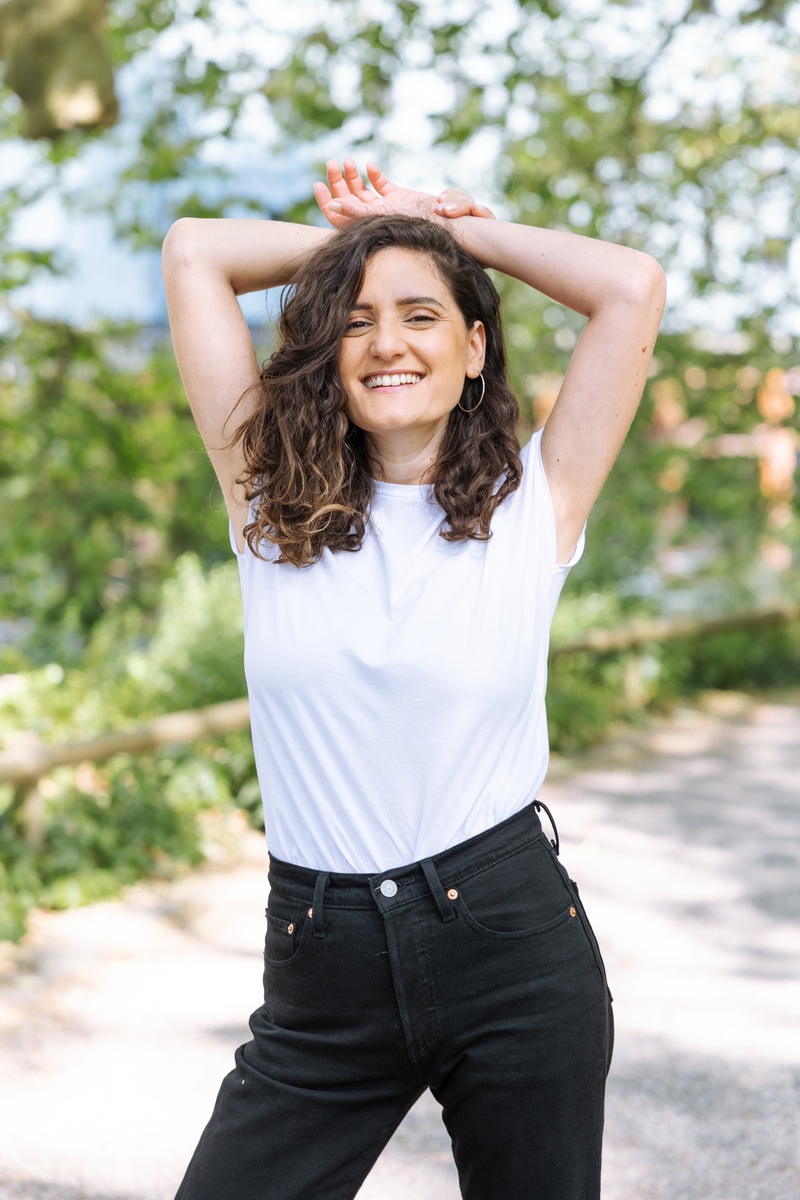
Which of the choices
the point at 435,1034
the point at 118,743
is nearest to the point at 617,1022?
the point at 118,743

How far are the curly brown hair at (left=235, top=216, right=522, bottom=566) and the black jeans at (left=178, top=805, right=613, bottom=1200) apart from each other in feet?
1.61

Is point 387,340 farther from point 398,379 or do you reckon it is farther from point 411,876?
point 411,876

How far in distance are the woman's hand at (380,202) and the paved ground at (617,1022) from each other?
2.39 m

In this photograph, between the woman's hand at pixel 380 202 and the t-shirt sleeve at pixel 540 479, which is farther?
the woman's hand at pixel 380 202

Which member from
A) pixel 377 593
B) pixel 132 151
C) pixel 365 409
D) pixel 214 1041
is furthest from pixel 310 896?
pixel 132 151

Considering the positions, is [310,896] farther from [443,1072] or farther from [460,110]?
[460,110]

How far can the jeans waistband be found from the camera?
69.3 inches

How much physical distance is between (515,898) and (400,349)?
2.74ft

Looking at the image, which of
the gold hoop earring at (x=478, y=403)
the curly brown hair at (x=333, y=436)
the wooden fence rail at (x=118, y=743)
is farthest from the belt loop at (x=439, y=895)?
the wooden fence rail at (x=118, y=743)

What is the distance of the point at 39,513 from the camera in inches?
332

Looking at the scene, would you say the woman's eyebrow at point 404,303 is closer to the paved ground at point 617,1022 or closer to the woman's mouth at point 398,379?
the woman's mouth at point 398,379

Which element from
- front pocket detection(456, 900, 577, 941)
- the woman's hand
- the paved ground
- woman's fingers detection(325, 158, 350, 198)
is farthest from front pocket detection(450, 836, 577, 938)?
the paved ground

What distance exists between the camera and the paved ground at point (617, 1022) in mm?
3307

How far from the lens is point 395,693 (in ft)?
5.93
